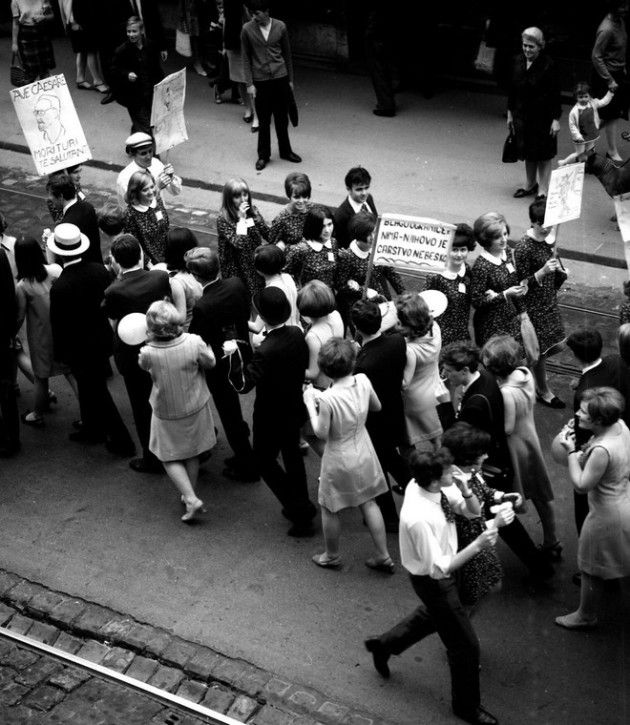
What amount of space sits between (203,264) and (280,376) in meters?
1.09

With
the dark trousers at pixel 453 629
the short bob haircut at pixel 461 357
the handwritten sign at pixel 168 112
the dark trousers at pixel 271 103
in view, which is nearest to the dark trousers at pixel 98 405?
the short bob haircut at pixel 461 357

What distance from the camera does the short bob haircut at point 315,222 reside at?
825 cm

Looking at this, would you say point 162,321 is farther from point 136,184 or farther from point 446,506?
point 136,184

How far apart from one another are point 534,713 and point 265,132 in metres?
8.78

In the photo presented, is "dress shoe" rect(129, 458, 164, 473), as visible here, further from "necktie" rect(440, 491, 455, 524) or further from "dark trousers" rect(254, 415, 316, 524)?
"necktie" rect(440, 491, 455, 524)

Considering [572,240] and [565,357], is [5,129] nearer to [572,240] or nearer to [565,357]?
[572,240]

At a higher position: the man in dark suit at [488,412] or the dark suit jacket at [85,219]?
the man in dark suit at [488,412]

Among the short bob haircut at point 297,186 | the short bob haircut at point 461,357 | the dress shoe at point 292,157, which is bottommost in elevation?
the dress shoe at point 292,157

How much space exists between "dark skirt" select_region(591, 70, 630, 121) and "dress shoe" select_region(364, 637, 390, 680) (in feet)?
26.3

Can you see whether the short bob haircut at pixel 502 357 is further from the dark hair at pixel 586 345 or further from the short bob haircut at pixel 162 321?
the short bob haircut at pixel 162 321

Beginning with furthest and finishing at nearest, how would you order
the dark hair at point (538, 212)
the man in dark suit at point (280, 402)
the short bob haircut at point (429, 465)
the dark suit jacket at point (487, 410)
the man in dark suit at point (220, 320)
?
the dark hair at point (538, 212), the man in dark suit at point (220, 320), the man in dark suit at point (280, 402), the dark suit jacket at point (487, 410), the short bob haircut at point (429, 465)

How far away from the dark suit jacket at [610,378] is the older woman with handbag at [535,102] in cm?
534

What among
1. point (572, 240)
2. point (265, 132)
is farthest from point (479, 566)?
point (265, 132)

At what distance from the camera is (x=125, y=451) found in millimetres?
8414
